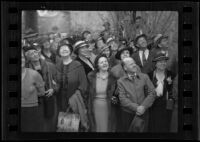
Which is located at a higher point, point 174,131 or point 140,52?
point 140,52

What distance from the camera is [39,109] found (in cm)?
441

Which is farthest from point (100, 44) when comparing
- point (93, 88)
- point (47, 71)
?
point (47, 71)

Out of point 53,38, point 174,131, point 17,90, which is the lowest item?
point 174,131

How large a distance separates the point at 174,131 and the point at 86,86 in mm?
687

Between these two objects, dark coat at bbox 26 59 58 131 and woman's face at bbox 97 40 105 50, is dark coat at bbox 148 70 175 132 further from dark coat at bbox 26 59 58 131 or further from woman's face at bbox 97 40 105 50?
dark coat at bbox 26 59 58 131

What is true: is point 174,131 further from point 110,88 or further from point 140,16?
point 140,16

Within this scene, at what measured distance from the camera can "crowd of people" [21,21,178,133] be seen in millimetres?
4402

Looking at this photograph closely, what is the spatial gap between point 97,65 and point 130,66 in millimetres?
228

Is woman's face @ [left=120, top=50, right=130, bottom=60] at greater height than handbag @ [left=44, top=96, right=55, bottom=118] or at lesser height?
greater

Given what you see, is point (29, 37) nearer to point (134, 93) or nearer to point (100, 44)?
point (100, 44)

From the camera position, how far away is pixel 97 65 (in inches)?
173

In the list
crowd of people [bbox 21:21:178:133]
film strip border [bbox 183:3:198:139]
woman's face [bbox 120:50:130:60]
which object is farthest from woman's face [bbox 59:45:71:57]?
film strip border [bbox 183:3:198:139]

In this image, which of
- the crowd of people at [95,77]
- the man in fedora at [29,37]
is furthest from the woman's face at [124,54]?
the man in fedora at [29,37]

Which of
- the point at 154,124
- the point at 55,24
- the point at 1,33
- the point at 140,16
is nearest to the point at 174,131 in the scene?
the point at 154,124
